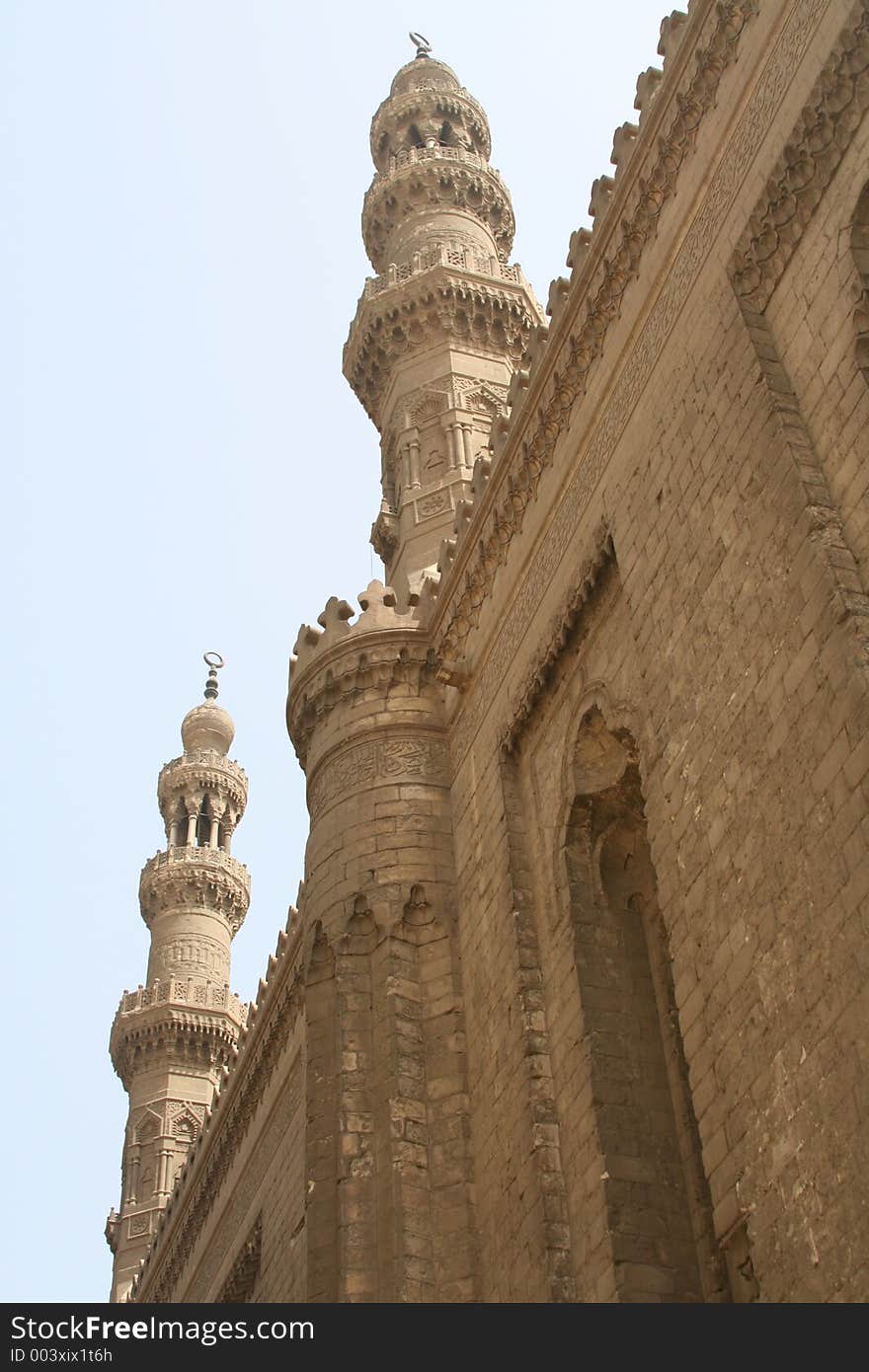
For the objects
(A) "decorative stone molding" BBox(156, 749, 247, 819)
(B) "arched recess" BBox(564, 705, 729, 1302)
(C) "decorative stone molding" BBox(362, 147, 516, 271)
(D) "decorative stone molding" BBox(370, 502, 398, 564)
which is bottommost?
(B) "arched recess" BBox(564, 705, 729, 1302)

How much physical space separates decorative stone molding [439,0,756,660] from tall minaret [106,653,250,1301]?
45.8 ft

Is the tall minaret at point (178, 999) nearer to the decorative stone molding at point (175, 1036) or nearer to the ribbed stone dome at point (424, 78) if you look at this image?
the decorative stone molding at point (175, 1036)

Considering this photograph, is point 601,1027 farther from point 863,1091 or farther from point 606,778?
point 863,1091

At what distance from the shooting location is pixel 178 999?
24312 mm

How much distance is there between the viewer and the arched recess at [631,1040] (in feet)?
25.5

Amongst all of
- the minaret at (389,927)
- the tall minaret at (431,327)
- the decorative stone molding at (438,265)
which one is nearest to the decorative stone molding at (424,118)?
the tall minaret at (431,327)

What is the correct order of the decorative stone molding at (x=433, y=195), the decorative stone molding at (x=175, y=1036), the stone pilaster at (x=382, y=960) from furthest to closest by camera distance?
1. the decorative stone molding at (x=175, y=1036)
2. the decorative stone molding at (x=433, y=195)
3. the stone pilaster at (x=382, y=960)

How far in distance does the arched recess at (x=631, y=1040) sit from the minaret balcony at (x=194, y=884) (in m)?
17.5

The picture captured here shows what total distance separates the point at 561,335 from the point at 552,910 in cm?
363

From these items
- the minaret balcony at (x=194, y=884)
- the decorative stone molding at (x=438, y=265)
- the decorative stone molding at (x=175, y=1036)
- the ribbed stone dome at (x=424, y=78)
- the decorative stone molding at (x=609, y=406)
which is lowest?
the decorative stone molding at (x=609, y=406)

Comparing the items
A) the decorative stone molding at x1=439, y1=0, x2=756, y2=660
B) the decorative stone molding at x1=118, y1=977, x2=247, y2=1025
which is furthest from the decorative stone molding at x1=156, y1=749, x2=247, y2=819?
the decorative stone molding at x1=439, y1=0, x2=756, y2=660

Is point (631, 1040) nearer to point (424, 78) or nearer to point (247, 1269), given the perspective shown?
point (247, 1269)

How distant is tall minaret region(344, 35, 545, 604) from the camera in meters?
16.4

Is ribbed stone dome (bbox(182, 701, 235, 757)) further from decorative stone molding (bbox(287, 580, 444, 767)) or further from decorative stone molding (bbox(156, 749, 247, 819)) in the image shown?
decorative stone molding (bbox(287, 580, 444, 767))
